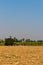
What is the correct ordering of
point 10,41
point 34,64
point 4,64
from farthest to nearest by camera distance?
point 10,41
point 34,64
point 4,64

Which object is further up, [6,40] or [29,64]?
[6,40]

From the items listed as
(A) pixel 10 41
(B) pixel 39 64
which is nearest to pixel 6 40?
(A) pixel 10 41

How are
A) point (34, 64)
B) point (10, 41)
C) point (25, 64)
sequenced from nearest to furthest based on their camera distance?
point (25, 64), point (34, 64), point (10, 41)

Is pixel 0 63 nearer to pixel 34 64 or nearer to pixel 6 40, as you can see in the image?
pixel 34 64

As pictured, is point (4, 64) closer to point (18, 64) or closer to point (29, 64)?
point (18, 64)

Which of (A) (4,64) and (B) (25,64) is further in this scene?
(B) (25,64)

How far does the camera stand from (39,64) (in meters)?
14.2

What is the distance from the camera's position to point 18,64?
12508 mm

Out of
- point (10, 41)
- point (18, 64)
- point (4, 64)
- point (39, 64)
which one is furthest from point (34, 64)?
point (10, 41)

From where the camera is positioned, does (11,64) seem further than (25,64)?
No

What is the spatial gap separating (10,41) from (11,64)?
40288 millimetres

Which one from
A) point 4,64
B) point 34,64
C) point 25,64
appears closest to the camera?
point 4,64

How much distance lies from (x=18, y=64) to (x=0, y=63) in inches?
47.6

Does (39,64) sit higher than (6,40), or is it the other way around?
(6,40)
